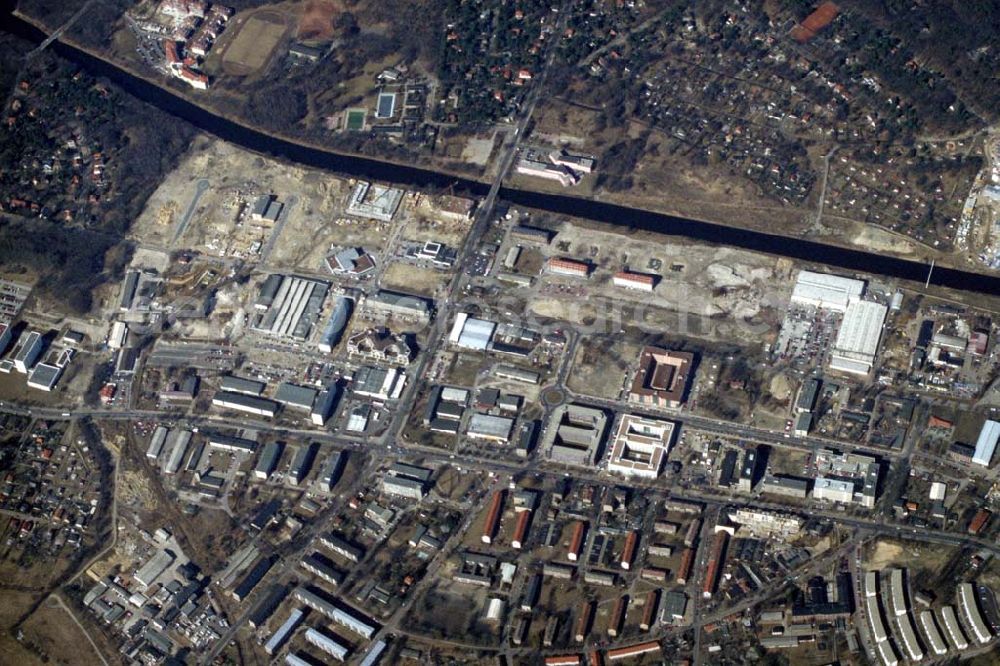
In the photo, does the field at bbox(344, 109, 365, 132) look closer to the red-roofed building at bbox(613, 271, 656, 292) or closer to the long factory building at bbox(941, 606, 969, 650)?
the red-roofed building at bbox(613, 271, 656, 292)

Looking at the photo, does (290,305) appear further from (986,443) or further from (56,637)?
(986,443)

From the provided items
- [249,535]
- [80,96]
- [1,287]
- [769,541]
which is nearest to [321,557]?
[249,535]

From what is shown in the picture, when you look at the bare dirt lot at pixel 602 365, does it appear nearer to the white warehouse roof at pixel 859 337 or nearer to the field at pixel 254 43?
the white warehouse roof at pixel 859 337

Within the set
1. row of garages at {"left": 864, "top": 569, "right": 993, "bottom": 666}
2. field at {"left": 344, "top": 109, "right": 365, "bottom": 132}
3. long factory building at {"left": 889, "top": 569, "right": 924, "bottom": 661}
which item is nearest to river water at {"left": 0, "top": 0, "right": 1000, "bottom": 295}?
field at {"left": 344, "top": 109, "right": 365, "bottom": 132}

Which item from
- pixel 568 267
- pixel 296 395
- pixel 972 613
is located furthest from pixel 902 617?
pixel 296 395

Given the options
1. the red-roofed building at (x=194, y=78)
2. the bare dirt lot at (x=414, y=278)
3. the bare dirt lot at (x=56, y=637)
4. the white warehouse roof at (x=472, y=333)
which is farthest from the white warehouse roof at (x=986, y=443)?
the red-roofed building at (x=194, y=78)
